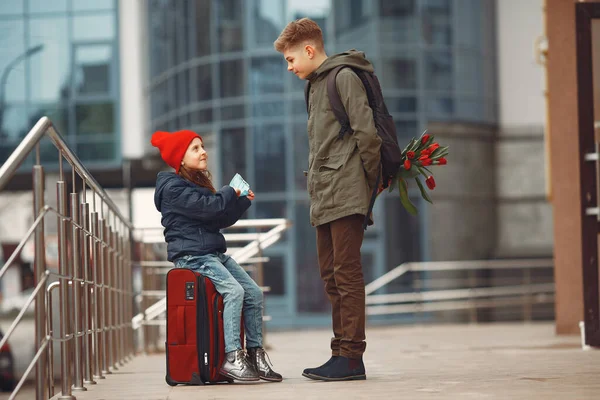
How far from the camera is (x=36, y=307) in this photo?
4023 millimetres

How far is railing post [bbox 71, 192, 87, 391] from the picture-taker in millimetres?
4906

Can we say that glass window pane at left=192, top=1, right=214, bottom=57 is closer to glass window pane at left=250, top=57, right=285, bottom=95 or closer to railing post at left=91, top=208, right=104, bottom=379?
glass window pane at left=250, top=57, right=285, bottom=95

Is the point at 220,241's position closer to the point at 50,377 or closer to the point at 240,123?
the point at 50,377

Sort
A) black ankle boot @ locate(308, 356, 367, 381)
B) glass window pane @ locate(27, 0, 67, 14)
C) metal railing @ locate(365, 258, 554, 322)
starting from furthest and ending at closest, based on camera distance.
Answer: glass window pane @ locate(27, 0, 67, 14)
metal railing @ locate(365, 258, 554, 322)
black ankle boot @ locate(308, 356, 367, 381)

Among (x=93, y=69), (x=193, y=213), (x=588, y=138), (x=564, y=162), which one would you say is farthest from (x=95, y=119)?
(x=193, y=213)

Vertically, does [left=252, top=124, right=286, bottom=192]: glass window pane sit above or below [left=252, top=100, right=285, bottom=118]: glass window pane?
below

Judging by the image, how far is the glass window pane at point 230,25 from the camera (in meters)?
21.7

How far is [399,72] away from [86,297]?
1662 cm

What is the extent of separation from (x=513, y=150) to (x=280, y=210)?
5868mm

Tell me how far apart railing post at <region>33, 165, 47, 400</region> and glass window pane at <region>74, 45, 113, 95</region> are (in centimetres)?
2067

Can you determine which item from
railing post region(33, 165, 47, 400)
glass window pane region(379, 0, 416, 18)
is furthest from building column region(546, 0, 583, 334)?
glass window pane region(379, 0, 416, 18)

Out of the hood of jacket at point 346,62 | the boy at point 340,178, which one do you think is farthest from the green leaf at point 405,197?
the hood of jacket at point 346,62

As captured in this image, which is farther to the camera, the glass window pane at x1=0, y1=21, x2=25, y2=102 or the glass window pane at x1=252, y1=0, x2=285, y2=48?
the glass window pane at x1=0, y1=21, x2=25, y2=102

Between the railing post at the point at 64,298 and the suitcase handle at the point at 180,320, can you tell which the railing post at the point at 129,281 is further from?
the railing post at the point at 64,298
